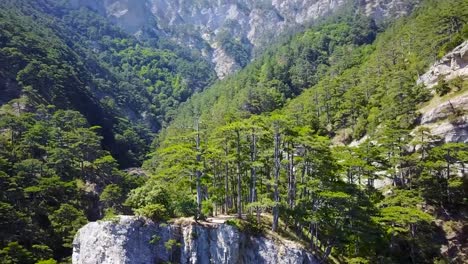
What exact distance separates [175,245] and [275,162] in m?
11.8

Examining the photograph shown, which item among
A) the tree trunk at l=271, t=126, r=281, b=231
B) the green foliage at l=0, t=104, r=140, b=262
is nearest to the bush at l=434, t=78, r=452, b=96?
the tree trunk at l=271, t=126, r=281, b=231

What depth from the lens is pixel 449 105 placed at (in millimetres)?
52562

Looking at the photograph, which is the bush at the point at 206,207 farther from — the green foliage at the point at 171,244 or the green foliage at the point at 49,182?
the green foliage at the point at 49,182

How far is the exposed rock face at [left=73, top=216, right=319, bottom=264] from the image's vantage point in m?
32.4

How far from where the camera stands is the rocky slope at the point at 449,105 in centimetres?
4922

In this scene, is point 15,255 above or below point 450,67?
below

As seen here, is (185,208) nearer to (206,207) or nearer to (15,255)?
(206,207)

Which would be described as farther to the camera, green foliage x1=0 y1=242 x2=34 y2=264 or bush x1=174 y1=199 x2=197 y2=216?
green foliage x1=0 y1=242 x2=34 y2=264

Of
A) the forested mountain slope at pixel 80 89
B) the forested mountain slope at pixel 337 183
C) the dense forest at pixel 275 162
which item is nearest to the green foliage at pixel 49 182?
the dense forest at pixel 275 162

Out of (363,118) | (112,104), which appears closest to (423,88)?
(363,118)

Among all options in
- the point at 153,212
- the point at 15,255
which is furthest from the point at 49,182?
the point at 153,212

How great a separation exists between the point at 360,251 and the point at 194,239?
1692 cm

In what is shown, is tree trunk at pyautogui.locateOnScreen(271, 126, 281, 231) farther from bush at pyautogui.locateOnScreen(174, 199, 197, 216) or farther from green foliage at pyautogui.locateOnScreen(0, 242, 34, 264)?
green foliage at pyautogui.locateOnScreen(0, 242, 34, 264)

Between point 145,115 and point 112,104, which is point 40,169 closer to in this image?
point 112,104
